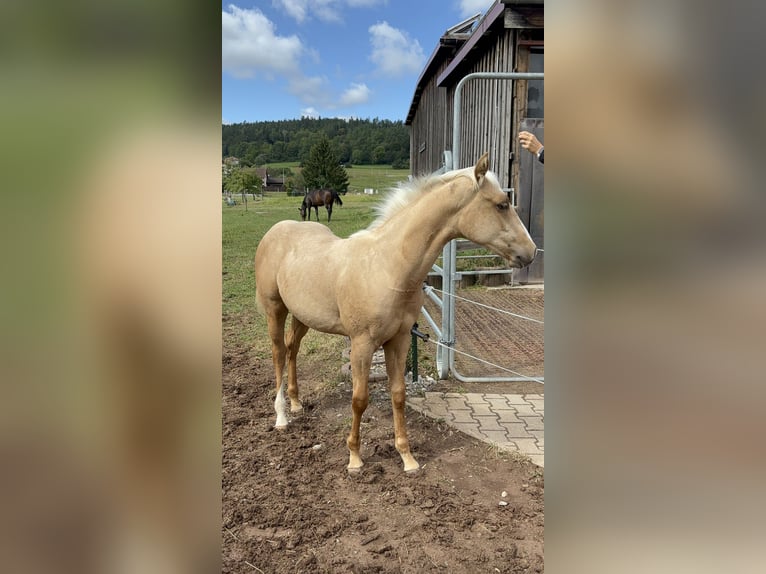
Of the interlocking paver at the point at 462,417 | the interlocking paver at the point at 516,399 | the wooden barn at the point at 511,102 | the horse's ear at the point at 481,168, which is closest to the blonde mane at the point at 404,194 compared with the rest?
the horse's ear at the point at 481,168

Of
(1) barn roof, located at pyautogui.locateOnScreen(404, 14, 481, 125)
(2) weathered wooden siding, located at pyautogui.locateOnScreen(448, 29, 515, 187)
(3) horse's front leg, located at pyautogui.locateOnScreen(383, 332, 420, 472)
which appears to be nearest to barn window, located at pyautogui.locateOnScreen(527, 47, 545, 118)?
(2) weathered wooden siding, located at pyautogui.locateOnScreen(448, 29, 515, 187)

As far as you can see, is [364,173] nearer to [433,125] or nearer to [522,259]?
[433,125]

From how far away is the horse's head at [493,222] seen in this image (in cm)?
259

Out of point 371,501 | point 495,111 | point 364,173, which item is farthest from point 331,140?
point 371,501

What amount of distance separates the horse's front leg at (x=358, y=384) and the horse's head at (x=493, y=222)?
0.89 m

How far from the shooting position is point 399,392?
10.1 ft

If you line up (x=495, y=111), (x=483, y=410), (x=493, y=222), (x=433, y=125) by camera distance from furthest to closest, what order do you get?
(x=433, y=125)
(x=495, y=111)
(x=483, y=410)
(x=493, y=222)

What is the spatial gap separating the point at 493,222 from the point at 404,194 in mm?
598

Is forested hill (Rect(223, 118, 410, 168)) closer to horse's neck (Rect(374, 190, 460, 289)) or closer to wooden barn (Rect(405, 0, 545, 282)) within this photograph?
wooden barn (Rect(405, 0, 545, 282))

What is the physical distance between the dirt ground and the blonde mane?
1.55 metres
